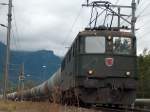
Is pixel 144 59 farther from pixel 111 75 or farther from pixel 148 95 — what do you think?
pixel 111 75

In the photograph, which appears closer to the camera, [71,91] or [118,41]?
[118,41]

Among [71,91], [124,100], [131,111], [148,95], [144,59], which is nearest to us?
[131,111]

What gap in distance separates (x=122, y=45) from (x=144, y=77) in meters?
28.8

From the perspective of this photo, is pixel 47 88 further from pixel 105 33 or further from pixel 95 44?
pixel 105 33

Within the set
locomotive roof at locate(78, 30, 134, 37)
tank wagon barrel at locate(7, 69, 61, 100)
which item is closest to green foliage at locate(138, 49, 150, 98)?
tank wagon barrel at locate(7, 69, 61, 100)

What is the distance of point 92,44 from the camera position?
72.6 ft

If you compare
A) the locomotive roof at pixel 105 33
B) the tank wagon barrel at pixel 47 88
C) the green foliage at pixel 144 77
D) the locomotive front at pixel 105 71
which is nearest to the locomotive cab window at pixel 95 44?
the locomotive front at pixel 105 71

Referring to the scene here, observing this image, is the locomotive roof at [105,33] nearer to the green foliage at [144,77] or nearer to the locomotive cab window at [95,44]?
the locomotive cab window at [95,44]

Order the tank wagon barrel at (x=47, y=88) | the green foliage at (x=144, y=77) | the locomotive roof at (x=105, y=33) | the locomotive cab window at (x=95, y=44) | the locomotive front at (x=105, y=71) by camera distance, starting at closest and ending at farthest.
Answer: the locomotive front at (x=105, y=71) → the locomotive cab window at (x=95, y=44) → the locomotive roof at (x=105, y=33) → the tank wagon barrel at (x=47, y=88) → the green foliage at (x=144, y=77)

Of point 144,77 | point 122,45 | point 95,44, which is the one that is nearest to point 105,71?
point 95,44

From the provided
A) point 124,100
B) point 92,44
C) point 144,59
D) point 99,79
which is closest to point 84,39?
point 92,44

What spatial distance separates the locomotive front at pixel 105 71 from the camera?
21.4 metres

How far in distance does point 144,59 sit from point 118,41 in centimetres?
3534

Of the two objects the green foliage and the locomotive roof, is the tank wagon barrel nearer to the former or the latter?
the locomotive roof
